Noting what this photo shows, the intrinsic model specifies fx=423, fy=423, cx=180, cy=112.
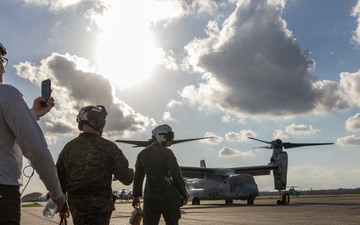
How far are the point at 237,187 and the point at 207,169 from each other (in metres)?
4.14

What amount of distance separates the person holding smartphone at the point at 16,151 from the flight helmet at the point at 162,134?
3.39 meters

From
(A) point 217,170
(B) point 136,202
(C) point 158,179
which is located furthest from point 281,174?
(B) point 136,202

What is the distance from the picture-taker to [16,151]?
2816mm

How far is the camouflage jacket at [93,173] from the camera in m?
4.29

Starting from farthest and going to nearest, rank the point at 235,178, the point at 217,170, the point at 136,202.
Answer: the point at 217,170, the point at 235,178, the point at 136,202

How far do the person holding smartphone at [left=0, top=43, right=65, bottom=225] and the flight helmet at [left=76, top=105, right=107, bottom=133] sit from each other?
1.70 meters

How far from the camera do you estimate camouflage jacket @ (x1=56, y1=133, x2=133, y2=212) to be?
14.1ft

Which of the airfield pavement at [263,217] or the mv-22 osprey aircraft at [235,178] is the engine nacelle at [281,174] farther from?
the airfield pavement at [263,217]

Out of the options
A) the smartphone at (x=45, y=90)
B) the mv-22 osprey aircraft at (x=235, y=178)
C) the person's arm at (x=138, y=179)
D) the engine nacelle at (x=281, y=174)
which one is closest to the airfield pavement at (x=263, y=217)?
the person's arm at (x=138, y=179)

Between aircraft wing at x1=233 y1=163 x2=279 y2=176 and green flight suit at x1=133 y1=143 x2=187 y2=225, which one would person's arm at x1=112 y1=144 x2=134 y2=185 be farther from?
aircraft wing at x1=233 y1=163 x2=279 y2=176

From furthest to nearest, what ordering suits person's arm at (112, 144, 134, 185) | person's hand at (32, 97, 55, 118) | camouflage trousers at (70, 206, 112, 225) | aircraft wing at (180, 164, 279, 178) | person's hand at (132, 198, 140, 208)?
aircraft wing at (180, 164, 279, 178) < person's hand at (132, 198, 140, 208) < person's arm at (112, 144, 134, 185) < camouflage trousers at (70, 206, 112, 225) < person's hand at (32, 97, 55, 118)

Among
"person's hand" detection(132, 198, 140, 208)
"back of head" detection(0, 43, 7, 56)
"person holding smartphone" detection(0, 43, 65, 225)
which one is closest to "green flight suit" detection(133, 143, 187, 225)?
"person's hand" detection(132, 198, 140, 208)

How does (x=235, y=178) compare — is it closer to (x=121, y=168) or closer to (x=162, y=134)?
(x=162, y=134)

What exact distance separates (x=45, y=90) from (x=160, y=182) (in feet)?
9.20
